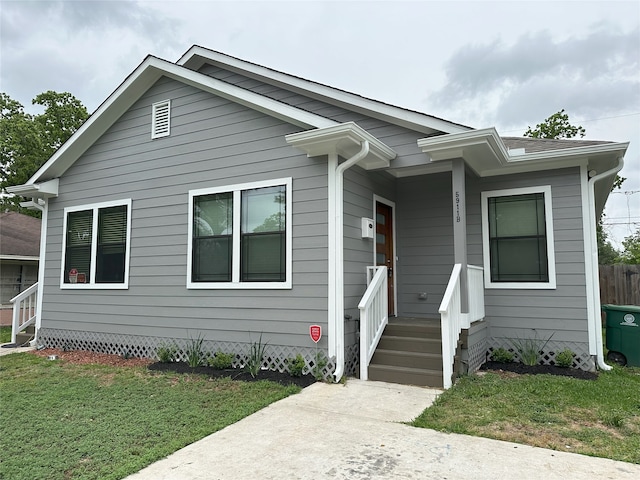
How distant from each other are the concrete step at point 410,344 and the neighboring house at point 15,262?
39.6 ft

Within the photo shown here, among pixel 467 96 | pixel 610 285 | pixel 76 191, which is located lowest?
pixel 610 285

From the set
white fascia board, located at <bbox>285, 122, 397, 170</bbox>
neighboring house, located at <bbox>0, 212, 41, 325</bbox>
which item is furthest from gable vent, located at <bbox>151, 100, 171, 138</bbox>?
neighboring house, located at <bbox>0, 212, 41, 325</bbox>

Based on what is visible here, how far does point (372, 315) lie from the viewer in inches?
218

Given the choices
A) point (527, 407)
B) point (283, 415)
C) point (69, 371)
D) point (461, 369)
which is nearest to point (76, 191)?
point (69, 371)

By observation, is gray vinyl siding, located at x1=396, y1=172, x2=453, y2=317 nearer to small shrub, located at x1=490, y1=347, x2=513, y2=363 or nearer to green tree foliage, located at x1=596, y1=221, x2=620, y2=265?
small shrub, located at x1=490, y1=347, x2=513, y2=363

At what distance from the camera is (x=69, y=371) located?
606cm

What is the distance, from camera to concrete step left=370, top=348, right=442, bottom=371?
5.09 meters

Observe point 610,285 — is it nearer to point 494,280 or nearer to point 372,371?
point 494,280

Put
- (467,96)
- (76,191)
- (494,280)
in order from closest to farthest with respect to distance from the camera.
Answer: (494,280) → (76,191) → (467,96)

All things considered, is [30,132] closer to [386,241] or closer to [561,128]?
[386,241]

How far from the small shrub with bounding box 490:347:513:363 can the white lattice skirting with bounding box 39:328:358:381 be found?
210cm

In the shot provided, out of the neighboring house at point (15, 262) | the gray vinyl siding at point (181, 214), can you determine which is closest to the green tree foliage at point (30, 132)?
the neighboring house at point (15, 262)

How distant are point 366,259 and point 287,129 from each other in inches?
84.0

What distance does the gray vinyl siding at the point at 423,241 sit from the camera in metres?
6.99
